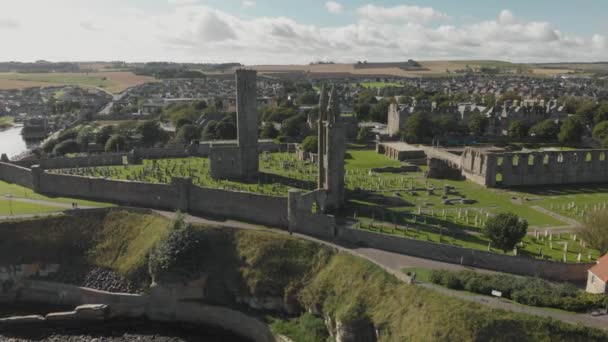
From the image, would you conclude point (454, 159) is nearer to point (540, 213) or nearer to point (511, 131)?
point (540, 213)

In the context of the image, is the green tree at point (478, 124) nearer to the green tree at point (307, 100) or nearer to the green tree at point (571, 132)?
the green tree at point (571, 132)

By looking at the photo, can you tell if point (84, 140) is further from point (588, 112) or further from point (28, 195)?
point (588, 112)

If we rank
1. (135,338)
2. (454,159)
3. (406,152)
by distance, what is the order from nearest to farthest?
(135,338)
(454,159)
(406,152)

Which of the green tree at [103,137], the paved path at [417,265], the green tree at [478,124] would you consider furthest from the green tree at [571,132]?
the green tree at [103,137]

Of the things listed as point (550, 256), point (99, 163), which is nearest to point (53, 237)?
point (99, 163)

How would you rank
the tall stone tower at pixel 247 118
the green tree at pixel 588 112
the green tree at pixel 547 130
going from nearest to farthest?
the tall stone tower at pixel 247 118 < the green tree at pixel 547 130 < the green tree at pixel 588 112

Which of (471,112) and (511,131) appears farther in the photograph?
(471,112)

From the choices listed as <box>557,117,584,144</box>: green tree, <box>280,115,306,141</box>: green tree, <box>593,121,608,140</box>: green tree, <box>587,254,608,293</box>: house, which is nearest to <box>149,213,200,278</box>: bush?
<box>587,254,608,293</box>: house

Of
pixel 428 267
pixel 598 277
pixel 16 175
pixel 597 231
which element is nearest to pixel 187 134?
pixel 16 175
